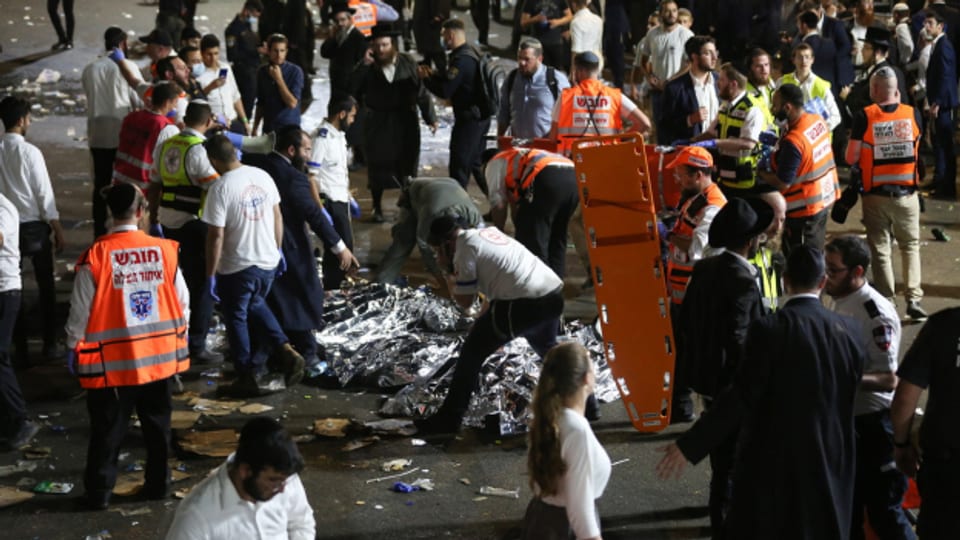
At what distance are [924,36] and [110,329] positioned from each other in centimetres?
1085

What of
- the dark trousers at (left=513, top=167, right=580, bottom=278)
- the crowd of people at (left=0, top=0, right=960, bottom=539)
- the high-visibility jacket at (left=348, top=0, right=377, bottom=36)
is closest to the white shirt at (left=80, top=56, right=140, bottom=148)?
the crowd of people at (left=0, top=0, right=960, bottom=539)

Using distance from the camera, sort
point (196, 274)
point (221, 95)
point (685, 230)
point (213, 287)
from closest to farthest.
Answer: point (685, 230)
point (213, 287)
point (196, 274)
point (221, 95)

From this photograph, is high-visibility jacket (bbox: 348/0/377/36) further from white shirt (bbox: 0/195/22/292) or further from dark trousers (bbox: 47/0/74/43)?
white shirt (bbox: 0/195/22/292)

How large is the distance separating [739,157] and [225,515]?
695cm

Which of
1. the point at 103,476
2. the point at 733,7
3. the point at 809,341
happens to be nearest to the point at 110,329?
the point at 103,476

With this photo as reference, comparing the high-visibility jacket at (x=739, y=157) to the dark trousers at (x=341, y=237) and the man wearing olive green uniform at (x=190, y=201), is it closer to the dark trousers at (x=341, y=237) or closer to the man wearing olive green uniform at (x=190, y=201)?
the dark trousers at (x=341, y=237)

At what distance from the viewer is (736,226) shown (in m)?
6.28

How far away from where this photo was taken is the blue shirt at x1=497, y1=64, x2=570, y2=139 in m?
11.9

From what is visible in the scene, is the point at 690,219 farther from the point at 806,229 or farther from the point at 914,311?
the point at 914,311

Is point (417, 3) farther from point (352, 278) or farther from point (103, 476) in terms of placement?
point (103, 476)

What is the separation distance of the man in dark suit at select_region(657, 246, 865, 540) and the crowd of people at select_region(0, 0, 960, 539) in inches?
0.4

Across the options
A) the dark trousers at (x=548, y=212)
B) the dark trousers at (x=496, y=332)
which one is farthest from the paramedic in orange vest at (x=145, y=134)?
the dark trousers at (x=496, y=332)

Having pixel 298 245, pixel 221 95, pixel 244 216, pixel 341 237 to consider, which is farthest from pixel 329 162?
pixel 221 95

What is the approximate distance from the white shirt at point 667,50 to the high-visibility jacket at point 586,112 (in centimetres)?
396
